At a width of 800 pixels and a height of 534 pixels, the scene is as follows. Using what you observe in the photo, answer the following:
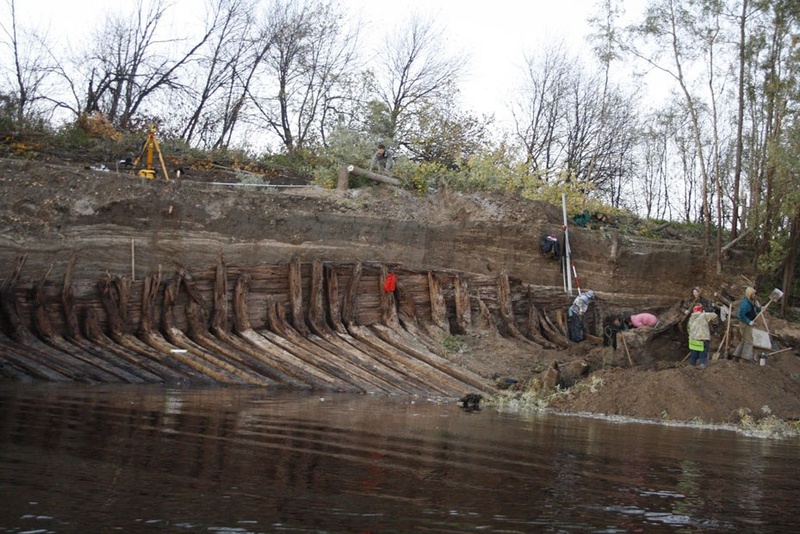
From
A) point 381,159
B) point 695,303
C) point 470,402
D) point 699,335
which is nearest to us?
point 470,402

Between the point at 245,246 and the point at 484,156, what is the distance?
36.2ft

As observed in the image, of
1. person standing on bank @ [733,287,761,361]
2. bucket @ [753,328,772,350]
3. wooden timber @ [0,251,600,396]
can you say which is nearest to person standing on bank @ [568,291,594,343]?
wooden timber @ [0,251,600,396]

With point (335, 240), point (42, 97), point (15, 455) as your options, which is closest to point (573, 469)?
point (15, 455)

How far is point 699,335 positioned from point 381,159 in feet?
39.5

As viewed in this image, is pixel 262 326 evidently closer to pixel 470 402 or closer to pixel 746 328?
pixel 470 402

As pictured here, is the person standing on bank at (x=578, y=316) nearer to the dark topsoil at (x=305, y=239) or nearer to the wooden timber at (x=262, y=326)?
the wooden timber at (x=262, y=326)

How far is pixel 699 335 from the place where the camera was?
18.2m

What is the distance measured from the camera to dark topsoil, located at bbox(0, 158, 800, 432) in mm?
15055

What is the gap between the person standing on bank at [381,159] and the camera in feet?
86.8

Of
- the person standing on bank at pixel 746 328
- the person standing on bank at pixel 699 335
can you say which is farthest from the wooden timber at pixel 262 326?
the person standing on bank at pixel 746 328

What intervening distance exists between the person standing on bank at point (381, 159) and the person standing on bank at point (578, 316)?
692 cm

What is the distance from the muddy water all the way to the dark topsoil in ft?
11.2

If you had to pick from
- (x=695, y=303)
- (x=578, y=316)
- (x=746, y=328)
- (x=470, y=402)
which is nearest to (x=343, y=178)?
(x=578, y=316)

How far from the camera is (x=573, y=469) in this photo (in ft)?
25.2
